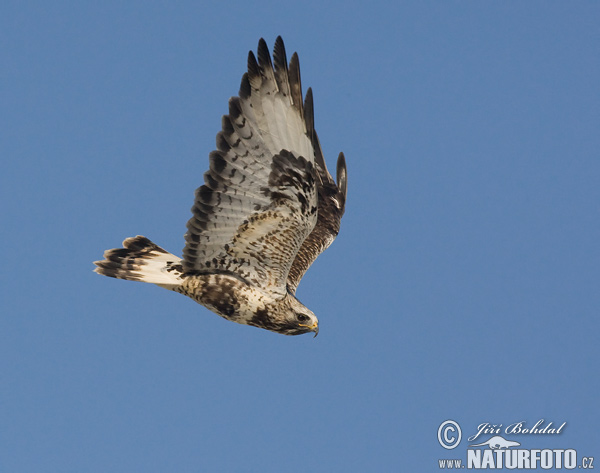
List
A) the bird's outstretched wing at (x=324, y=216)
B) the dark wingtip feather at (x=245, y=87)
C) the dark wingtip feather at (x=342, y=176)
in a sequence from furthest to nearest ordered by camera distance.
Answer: the dark wingtip feather at (x=342, y=176), the bird's outstretched wing at (x=324, y=216), the dark wingtip feather at (x=245, y=87)

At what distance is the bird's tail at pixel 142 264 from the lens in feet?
33.1

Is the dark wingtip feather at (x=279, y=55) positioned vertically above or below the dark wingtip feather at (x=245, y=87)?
above

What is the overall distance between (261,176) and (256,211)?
1.26ft

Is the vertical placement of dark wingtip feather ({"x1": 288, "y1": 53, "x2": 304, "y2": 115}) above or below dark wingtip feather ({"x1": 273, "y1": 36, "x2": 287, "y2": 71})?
below

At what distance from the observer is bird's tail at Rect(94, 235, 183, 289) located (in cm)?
1008

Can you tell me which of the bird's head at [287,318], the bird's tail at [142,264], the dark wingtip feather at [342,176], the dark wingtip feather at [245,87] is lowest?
the bird's head at [287,318]

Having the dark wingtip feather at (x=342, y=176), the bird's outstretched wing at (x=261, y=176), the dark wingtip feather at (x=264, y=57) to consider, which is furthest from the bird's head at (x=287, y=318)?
the dark wingtip feather at (x=342, y=176)

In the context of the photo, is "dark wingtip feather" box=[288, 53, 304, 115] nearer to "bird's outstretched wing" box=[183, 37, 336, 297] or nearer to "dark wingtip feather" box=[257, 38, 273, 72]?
"bird's outstretched wing" box=[183, 37, 336, 297]

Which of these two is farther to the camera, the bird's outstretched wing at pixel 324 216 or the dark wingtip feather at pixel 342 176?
the dark wingtip feather at pixel 342 176

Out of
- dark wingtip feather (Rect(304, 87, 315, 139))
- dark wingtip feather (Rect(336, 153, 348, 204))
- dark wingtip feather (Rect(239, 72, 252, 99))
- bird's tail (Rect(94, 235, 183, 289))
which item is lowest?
bird's tail (Rect(94, 235, 183, 289))

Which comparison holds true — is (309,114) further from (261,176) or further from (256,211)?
(256,211)

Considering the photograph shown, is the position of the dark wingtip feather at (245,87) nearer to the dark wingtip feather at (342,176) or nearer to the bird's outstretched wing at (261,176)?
the bird's outstretched wing at (261,176)

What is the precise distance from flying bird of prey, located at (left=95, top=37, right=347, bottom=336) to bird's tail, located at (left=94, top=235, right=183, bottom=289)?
0.02 meters

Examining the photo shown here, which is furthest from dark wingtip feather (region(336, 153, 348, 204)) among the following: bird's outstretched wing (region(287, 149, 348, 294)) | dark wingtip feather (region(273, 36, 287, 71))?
dark wingtip feather (region(273, 36, 287, 71))
